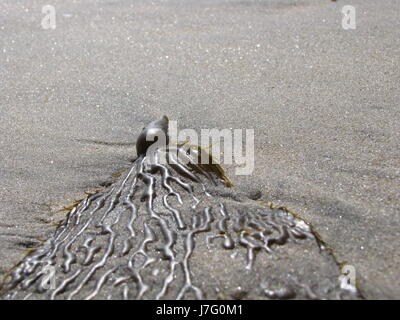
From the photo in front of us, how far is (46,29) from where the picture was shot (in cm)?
385

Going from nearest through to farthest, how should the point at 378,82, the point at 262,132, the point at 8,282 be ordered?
1. the point at 8,282
2. the point at 262,132
3. the point at 378,82

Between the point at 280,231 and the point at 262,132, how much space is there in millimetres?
829

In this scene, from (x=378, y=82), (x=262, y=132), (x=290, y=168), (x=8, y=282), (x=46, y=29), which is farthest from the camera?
(x=46, y=29)

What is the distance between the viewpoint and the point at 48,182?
2.47 m

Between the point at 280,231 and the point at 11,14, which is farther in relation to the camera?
the point at 11,14

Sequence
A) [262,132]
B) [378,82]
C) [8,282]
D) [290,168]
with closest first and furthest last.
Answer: [8,282], [290,168], [262,132], [378,82]
